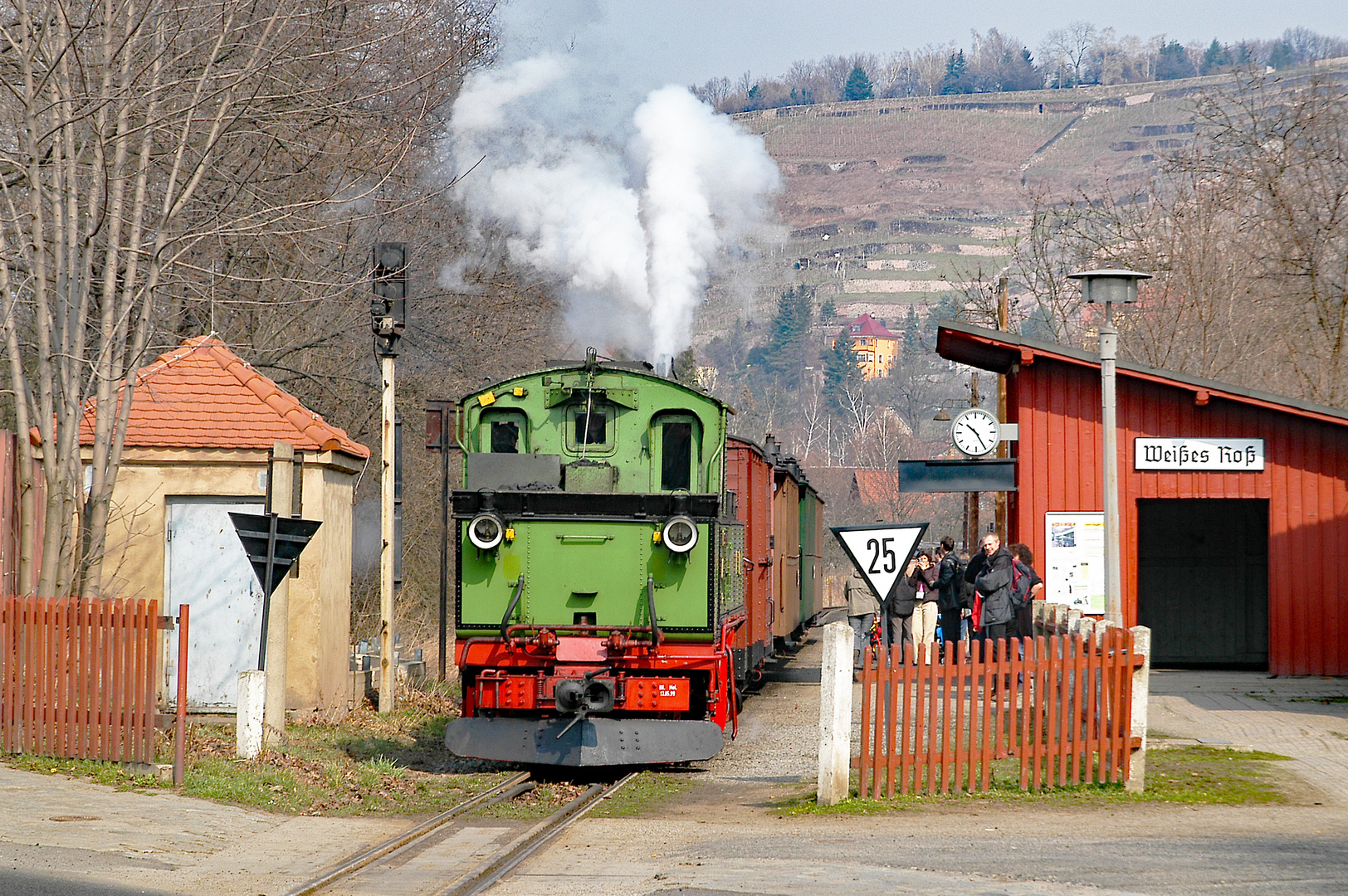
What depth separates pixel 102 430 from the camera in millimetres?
12273

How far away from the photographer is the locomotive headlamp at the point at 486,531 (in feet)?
37.4

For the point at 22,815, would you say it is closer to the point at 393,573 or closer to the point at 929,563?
the point at 393,573

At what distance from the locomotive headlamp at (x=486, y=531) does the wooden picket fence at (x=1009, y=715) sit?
11.2ft

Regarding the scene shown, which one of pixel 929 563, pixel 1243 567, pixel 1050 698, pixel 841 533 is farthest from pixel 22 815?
pixel 1243 567

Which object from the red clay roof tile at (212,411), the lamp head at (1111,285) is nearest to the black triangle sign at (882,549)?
the lamp head at (1111,285)

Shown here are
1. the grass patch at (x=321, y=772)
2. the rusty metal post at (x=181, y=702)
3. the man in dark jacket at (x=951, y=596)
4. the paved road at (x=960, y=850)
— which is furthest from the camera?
the man in dark jacket at (x=951, y=596)

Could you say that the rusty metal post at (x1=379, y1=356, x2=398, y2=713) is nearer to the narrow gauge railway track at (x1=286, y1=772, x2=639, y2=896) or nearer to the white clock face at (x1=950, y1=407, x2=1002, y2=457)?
the narrow gauge railway track at (x1=286, y1=772, x2=639, y2=896)

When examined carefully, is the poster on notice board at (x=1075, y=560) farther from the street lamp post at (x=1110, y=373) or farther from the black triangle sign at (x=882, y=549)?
the black triangle sign at (x=882, y=549)

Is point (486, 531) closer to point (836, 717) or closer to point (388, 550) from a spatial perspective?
point (836, 717)

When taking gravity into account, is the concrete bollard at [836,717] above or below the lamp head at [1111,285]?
below

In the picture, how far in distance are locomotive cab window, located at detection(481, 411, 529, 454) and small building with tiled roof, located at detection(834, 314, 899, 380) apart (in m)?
150

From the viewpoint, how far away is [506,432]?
12.3m

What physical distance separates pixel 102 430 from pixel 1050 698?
8.39 m

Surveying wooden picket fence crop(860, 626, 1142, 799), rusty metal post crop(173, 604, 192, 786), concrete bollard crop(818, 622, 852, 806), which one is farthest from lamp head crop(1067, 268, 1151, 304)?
rusty metal post crop(173, 604, 192, 786)
